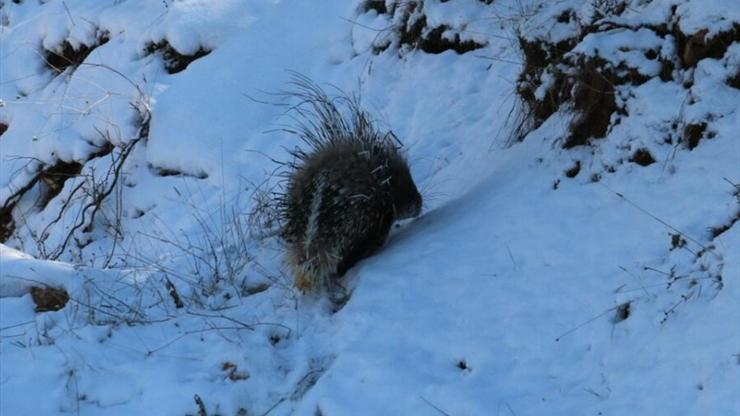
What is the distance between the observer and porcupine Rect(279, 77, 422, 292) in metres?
5.38

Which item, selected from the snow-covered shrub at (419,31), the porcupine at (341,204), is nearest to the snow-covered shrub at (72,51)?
the snow-covered shrub at (419,31)

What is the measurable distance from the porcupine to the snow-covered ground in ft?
0.54

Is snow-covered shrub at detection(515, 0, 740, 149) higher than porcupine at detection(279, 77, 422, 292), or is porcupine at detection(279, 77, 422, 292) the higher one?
snow-covered shrub at detection(515, 0, 740, 149)

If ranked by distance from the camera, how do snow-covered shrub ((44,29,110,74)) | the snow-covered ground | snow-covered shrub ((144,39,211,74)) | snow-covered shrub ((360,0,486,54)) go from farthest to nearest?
snow-covered shrub ((44,29,110,74)) → snow-covered shrub ((144,39,211,74)) → snow-covered shrub ((360,0,486,54)) → the snow-covered ground

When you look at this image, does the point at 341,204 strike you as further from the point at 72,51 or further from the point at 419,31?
the point at 72,51

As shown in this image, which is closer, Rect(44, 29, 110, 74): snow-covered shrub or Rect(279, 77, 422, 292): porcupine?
Rect(279, 77, 422, 292): porcupine

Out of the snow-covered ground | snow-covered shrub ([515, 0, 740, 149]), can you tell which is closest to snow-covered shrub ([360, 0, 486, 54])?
the snow-covered ground

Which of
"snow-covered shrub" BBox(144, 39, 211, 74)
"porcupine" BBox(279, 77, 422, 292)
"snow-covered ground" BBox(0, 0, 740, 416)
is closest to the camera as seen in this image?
"snow-covered ground" BBox(0, 0, 740, 416)

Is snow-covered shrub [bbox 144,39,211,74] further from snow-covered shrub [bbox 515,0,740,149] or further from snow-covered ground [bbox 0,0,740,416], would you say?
snow-covered shrub [bbox 515,0,740,149]

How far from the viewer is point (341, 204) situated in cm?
538

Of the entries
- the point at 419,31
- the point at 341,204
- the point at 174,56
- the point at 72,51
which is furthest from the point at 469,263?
the point at 72,51

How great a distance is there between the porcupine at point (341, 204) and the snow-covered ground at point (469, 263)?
0.54 feet

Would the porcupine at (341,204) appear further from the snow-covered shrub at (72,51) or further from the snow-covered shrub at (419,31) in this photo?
the snow-covered shrub at (72,51)

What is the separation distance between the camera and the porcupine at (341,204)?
212 inches
